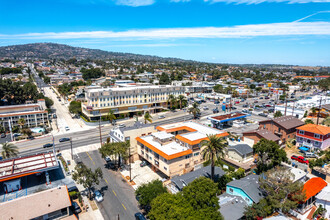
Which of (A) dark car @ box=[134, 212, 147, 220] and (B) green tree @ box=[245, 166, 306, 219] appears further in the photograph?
(A) dark car @ box=[134, 212, 147, 220]

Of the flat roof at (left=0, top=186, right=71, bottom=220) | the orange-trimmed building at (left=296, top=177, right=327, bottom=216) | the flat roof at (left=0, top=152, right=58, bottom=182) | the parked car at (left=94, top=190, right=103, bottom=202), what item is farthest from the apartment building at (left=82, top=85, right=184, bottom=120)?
the orange-trimmed building at (left=296, top=177, right=327, bottom=216)

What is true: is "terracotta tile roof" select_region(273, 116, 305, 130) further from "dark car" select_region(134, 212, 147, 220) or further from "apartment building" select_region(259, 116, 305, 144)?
"dark car" select_region(134, 212, 147, 220)

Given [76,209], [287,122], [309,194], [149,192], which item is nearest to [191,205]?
[149,192]

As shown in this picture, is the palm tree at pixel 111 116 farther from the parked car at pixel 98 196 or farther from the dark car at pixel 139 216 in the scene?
the dark car at pixel 139 216

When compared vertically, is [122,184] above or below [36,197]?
below

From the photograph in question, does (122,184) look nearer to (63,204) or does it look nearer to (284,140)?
(63,204)

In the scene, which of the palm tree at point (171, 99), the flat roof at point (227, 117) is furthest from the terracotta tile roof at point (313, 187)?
the palm tree at point (171, 99)

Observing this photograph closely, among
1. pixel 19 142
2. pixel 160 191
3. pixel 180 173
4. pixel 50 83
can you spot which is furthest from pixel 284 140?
pixel 50 83
